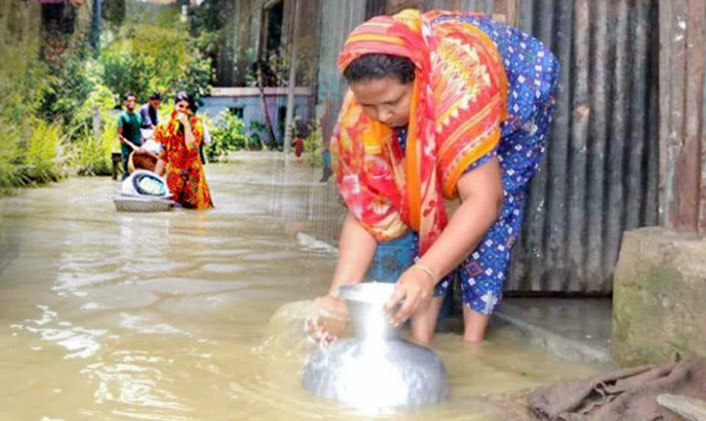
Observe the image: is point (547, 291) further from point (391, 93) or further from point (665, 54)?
point (391, 93)

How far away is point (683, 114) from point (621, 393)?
1.10 metres

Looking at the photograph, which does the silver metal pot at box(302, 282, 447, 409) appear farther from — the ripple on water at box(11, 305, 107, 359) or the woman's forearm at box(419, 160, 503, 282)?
the ripple on water at box(11, 305, 107, 359)

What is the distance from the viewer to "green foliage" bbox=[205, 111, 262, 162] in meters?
21.4

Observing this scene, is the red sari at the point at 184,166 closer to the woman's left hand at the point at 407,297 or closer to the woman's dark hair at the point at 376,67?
the woman's dark hair at the point at 376,67

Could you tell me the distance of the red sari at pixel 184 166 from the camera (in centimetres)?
1170

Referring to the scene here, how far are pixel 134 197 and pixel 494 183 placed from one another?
7.64 metres

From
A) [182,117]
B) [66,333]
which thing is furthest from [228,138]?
[66,333]

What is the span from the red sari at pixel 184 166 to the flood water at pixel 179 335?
298cm

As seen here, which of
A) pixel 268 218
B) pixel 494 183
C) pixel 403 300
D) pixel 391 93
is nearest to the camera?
pixel 403 300

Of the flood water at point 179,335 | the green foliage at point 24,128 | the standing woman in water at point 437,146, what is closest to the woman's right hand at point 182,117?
the green foliage at point 24,128

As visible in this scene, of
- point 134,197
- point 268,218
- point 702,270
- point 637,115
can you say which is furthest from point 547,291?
point 134,197

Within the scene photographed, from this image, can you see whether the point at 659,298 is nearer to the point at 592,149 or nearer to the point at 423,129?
the point at 423,129

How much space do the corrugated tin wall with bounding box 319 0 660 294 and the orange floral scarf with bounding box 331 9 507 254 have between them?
155 centimetres

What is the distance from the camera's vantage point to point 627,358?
12.0 feet
